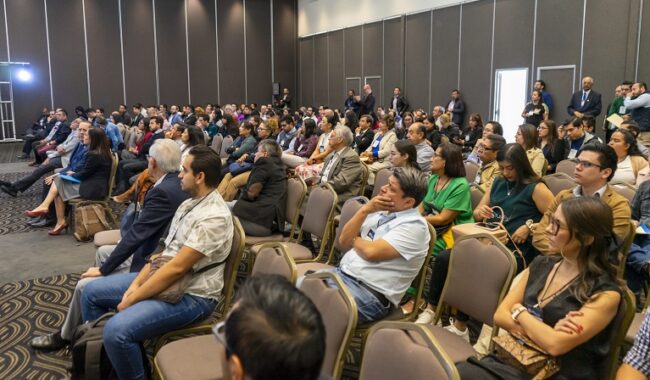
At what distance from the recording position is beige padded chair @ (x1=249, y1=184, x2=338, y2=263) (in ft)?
12.9

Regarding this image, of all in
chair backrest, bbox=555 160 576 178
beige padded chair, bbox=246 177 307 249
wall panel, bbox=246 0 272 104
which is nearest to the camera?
beige padded chair, bbox=246 177 307 249

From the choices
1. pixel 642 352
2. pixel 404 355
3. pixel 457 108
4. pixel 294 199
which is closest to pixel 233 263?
pixel 404 355

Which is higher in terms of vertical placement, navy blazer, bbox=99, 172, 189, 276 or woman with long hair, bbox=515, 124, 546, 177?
woman with long hair, bbox=515, 124, 546, 177

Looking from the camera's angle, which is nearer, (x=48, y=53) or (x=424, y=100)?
(x=424, y=100)

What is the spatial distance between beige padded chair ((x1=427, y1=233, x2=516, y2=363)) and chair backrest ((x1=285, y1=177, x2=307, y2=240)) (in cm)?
180

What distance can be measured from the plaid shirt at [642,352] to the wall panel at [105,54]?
1859 cm

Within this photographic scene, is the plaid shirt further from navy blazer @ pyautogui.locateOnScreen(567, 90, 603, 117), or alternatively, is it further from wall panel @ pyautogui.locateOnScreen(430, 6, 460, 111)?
wall panel @ pyautogui.locateOnScreen(430, 6, 460, 111)

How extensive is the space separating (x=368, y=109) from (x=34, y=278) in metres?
11.5

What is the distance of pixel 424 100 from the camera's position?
569 inches

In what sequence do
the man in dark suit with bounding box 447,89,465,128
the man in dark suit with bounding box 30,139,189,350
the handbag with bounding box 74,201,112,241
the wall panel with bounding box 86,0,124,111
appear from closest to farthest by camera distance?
the man in dark suit with bounding box 30,139,189,350 → the handbag with bounding box 74,201,112,241 → the man in dark suit with bounding box 447,89,465,128 → the wall panel with bounding box 86,0,124,111

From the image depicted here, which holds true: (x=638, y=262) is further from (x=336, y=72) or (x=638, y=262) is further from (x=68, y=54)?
(x=68, y=54)

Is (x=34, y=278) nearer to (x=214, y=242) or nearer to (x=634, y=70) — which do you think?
(x=214, y=242)

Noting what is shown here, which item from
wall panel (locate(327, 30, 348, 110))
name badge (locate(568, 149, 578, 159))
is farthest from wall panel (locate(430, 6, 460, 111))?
name badge (locate(568, 149, 578, 159))

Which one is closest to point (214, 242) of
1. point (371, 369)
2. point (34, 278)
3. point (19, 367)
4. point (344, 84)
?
point (371, 369)
